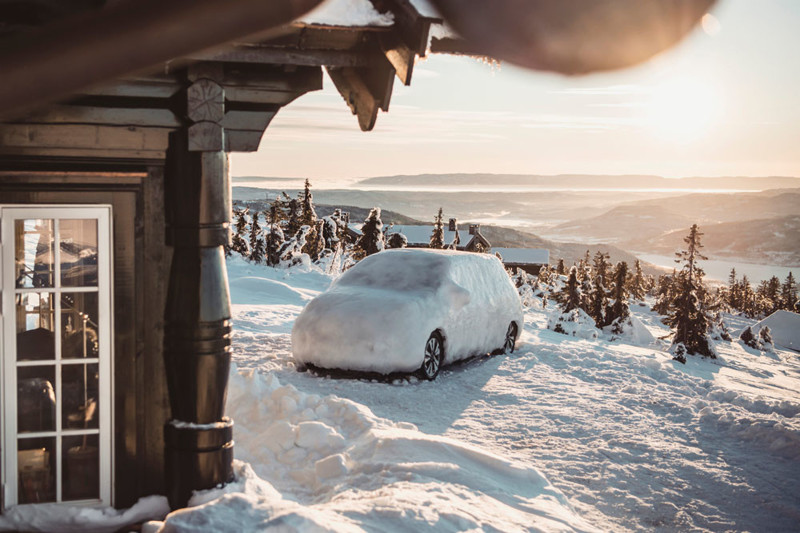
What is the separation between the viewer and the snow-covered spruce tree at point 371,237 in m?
37.9

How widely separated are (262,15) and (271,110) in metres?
4.72

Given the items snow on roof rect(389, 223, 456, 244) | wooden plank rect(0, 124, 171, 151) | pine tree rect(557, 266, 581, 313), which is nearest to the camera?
wooden plank rect(0, 124, 171, 151)

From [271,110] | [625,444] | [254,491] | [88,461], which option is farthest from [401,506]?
[625,444]

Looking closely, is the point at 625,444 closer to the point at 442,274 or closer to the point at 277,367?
the point at 442,274

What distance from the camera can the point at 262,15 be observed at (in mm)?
684

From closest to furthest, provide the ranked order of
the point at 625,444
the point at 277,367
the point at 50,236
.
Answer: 1. the point at 50,236
2. the point at 625,444
3. the point at 277,367

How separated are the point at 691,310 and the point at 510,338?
14.6 m

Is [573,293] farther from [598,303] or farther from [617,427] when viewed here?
[617,427]

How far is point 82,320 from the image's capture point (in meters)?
4.97

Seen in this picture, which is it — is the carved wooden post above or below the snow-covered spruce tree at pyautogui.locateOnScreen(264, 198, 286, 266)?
above

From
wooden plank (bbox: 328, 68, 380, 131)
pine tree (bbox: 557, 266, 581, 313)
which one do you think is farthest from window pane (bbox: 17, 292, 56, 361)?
pine tree (bbox: 557, 266, 581, 313)

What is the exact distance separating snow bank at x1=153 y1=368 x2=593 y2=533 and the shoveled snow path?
30.9 inches

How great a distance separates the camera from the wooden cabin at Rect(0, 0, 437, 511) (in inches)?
187

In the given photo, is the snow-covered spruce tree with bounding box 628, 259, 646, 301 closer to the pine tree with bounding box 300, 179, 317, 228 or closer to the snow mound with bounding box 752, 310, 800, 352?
the snow mound with bounding box 752, 310, 800, 352
